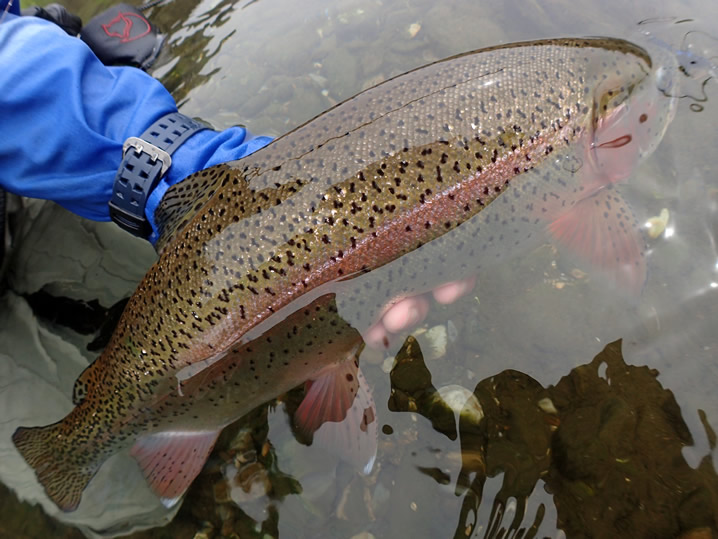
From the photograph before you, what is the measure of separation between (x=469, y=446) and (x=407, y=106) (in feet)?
5.48

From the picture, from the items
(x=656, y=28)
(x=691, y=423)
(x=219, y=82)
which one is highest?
(x=219, y=82)

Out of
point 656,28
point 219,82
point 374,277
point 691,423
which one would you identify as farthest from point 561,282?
point 219,82

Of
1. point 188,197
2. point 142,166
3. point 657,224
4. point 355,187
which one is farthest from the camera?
point 657,224

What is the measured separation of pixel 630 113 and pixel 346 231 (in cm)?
157

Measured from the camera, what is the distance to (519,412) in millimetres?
2566

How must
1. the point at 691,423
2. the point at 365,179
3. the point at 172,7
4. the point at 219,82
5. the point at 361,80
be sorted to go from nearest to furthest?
1. the point at 365,179
2. the point at 691,423
3. the point at 361,80
4. the point at 219,82
5. the point at 172,7

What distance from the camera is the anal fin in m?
2.65

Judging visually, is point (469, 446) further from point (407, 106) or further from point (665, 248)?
point (407, 106)

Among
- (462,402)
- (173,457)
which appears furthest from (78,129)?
(462,402)

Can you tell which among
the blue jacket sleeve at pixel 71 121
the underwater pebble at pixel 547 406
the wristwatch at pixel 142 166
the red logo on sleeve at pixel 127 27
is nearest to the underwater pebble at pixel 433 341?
the underwater pebble at pixel 547 406

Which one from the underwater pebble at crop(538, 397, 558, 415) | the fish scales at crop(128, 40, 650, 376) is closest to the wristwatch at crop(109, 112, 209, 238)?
the fish scales at crop(128, 40, 650, 376)

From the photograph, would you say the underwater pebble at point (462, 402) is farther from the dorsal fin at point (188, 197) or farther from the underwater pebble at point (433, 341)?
the dorsal fin at point (188, 197)

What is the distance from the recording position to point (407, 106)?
2188 millimetres

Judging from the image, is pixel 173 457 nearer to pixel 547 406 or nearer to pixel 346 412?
pixel 346 412
